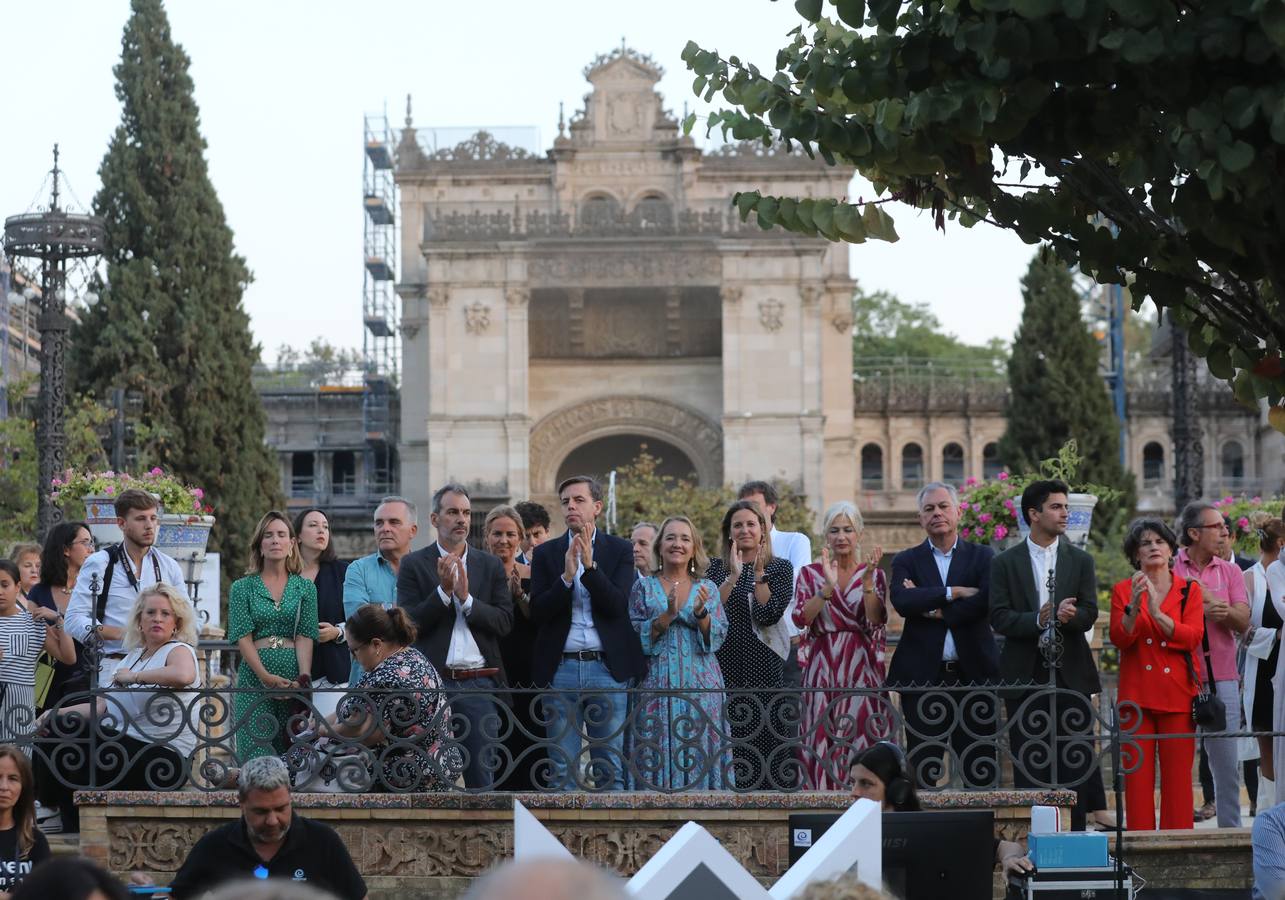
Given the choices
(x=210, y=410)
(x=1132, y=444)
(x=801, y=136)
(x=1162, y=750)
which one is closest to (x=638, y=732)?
(x=1162, y=750)

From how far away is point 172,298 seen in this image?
124 feet

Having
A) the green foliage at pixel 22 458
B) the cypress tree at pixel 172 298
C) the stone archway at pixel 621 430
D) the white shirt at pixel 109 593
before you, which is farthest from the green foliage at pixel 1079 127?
the stone archway at pixel 621 430

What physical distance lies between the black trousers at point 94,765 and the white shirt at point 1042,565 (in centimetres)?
435

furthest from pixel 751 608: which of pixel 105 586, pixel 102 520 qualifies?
pixel 102 520

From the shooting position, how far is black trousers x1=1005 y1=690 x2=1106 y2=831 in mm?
8336

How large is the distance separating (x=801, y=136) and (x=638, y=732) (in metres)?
3.58

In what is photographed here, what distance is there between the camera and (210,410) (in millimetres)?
37312

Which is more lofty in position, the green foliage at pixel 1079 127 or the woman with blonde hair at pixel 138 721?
the green foliage at pixel 1079 127

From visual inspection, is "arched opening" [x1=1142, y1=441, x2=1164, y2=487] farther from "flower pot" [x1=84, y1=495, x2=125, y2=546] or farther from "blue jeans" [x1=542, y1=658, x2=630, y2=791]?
"blue jeans" [x1=542, y1=658, x2=630, y2=791]

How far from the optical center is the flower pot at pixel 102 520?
1605 cm

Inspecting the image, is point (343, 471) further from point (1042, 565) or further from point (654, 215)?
point (1042, 565)

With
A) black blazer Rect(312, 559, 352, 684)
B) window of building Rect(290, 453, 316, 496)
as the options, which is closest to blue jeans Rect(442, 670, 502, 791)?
black blazer Rect(312, 559, 352, 684)

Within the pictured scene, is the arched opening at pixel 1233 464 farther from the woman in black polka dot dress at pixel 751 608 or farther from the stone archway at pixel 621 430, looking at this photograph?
the woman in black polka dot dress at pixel 751 608

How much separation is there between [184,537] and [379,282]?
3888 cm
